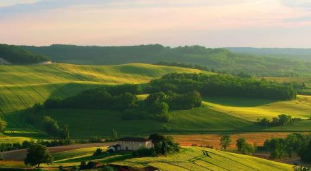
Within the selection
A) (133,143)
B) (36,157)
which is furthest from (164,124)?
(36,157)

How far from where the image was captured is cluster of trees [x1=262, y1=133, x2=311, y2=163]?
4326 inches

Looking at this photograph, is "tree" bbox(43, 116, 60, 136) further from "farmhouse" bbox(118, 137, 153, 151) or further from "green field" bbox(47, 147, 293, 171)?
"farmhouse" bbox(118, 137, 153, 151)

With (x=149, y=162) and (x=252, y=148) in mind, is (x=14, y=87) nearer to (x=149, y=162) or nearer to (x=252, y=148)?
(x=252, y=148)

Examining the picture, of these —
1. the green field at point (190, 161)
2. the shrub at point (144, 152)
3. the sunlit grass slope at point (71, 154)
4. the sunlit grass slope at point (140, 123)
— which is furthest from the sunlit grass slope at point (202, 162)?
the sunlit grass slope at point (140, 123)

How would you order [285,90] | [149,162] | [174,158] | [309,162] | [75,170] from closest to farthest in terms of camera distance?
[75,170] < [149,162] < [174,158] < [309,162] < [285,90]

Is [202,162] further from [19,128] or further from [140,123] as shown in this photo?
[19,128]

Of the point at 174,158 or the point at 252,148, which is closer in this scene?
the point at 174,158

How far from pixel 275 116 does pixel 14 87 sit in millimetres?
89511

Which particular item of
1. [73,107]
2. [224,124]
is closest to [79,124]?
[73,107]

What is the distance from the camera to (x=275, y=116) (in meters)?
158

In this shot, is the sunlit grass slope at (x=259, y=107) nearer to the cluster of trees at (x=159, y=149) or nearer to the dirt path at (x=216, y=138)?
the dirt path at (x=216, y=138)

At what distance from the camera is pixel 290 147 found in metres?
117

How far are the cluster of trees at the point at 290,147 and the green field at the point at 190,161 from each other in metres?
11.4

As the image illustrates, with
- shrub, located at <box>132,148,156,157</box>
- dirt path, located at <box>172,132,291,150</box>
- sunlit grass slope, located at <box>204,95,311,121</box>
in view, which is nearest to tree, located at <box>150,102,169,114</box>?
sunlit grass slope, located at <box>204,95,311,121</box>
